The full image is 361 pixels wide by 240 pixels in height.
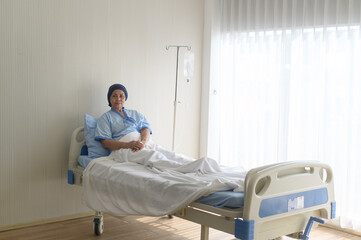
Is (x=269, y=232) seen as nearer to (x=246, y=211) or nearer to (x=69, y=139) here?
(x=246, y=211)

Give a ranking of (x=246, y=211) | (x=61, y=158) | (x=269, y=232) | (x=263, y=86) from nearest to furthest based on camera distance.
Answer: (x=246, y=211) → (x=269, y=232) → (x=61, y=158) → (x=263, y=86)

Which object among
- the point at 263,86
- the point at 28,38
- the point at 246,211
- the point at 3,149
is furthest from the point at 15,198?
the point at 263,86

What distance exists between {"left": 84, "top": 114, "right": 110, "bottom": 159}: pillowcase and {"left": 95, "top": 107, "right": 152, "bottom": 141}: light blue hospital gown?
0.06m

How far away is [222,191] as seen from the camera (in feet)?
8.45

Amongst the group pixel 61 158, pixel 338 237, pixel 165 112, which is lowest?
pixel 338 237

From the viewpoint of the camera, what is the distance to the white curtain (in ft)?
12.4

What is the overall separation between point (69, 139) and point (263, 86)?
192 cm

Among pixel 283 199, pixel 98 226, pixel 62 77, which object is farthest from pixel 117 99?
pixel 283 199

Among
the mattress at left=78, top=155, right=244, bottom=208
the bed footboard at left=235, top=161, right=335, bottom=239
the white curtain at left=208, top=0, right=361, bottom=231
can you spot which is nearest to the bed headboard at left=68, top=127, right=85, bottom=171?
the mattress at left=78, top=155, right=244, bottom=208

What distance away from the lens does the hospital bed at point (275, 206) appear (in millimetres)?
2387

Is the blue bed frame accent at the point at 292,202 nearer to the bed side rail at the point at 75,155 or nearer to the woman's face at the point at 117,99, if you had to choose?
the bed side rail at the point at 75,155

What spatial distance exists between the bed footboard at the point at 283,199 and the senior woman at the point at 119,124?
4.32 ft

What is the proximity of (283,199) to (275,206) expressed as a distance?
0.08 m

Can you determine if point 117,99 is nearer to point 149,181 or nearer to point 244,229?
point 149,181
